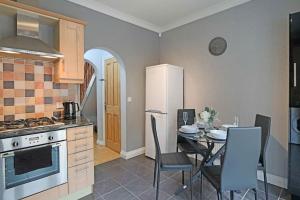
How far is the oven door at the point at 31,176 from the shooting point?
5.61 feet

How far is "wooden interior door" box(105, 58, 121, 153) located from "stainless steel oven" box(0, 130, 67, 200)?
190cm

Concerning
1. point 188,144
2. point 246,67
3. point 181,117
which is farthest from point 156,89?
point 246,67

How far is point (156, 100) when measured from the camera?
342cm

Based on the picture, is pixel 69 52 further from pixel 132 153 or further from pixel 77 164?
pixel 132 153

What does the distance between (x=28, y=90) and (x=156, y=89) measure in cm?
205

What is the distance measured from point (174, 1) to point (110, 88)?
2.28 metres

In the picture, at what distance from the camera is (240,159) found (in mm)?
1617

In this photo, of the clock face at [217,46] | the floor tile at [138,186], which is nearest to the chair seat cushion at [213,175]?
the floor tile at [138,186]

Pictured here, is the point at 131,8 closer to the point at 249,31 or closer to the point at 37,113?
the point at 249,31

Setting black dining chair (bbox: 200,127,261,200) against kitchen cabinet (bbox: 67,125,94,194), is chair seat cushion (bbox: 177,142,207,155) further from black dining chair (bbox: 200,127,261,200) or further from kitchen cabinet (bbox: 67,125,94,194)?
kitchen cabinet (bbox: 67,125,94,194)

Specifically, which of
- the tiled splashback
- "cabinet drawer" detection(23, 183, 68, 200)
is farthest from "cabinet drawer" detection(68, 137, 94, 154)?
the tiled splashback

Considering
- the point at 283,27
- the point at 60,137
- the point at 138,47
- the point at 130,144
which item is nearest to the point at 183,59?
the point at 138,47

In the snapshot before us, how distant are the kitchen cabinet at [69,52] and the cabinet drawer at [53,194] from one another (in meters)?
1.35

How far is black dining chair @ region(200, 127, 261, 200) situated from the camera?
5.16 ft
